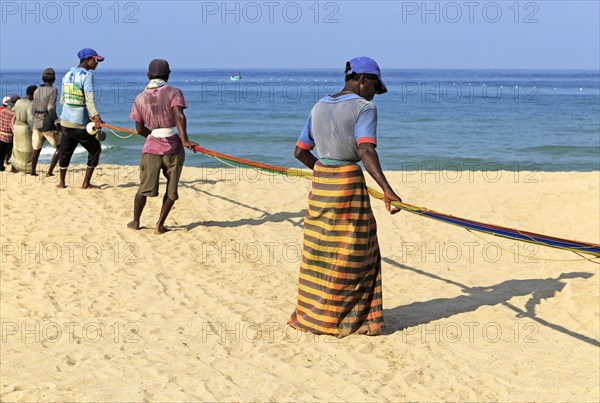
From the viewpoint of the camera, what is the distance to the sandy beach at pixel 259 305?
4832 mm

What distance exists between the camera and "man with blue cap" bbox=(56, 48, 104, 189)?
9.69 meters

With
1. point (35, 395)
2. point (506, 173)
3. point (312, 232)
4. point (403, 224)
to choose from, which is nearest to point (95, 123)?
point (403, 224)

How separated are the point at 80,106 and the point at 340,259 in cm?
576

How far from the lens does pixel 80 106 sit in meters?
9.91

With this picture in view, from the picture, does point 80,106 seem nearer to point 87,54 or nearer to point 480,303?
point 87,54

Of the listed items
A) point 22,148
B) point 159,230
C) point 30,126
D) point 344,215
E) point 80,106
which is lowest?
point 159,230

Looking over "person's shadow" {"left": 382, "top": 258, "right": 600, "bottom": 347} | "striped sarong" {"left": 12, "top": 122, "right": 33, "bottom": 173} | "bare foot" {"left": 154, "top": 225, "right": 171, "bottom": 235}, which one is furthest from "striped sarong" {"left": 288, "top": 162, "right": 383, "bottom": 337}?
"striped sarong" {"left": 12, "top": 122, "right": 33, "bottom": 173}

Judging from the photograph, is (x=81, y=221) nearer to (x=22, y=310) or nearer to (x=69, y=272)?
(x=69, y=272)

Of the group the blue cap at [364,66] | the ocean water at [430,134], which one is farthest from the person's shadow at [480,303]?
the ocean water at [430,134]

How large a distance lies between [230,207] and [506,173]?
604 centimetres

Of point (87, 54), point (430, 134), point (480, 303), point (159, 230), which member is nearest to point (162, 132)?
point (159, 230)

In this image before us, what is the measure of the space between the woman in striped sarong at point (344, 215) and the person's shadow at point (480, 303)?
1.60 ft

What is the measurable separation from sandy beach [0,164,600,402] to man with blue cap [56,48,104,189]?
671 mm

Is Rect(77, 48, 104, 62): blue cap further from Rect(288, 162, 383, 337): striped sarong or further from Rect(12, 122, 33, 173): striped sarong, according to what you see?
Rect(288, 162, 383, 337): striped sarong
